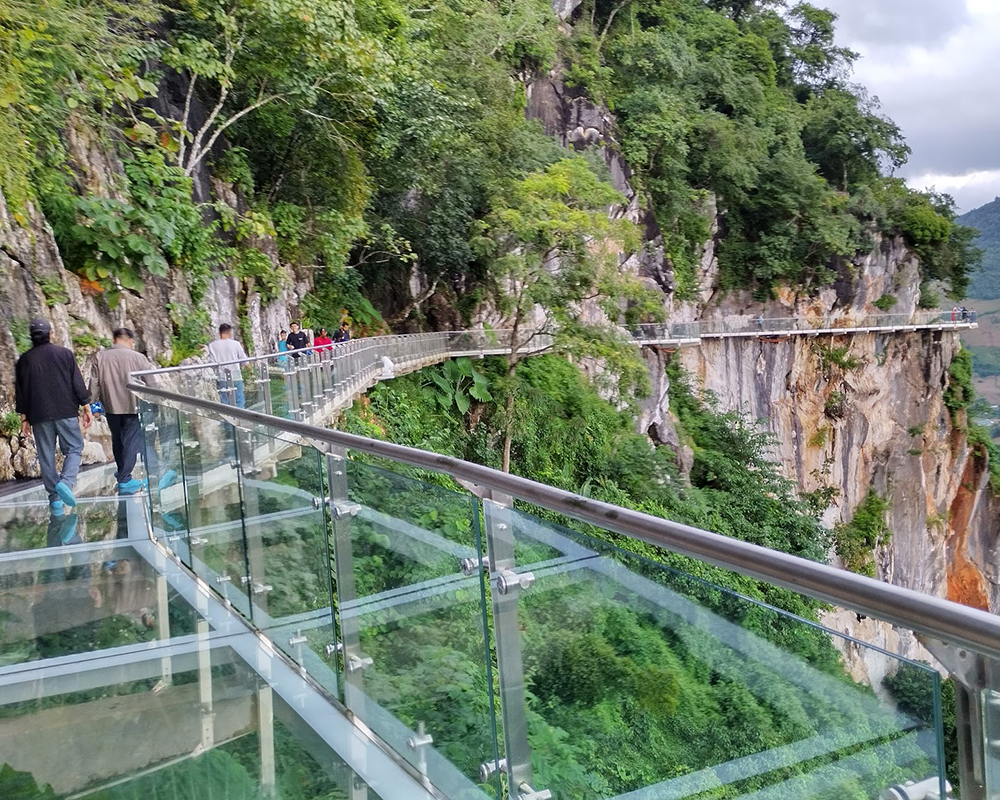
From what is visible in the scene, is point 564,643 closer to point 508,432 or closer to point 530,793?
point 530,793

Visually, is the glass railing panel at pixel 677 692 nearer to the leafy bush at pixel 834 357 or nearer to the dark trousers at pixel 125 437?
the dark trousers at pixel 125 437

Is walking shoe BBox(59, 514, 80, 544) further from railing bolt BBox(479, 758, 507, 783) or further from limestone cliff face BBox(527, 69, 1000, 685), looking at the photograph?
limestone cliff face BBox(527, 69, 1000, 685)

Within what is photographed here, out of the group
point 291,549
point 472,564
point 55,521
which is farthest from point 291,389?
point 472,564

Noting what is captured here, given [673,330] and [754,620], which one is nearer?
[754,620]

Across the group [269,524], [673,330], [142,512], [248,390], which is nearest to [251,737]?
[269,524]

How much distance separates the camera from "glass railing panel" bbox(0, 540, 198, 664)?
3496mm

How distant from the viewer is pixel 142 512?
5.91 m


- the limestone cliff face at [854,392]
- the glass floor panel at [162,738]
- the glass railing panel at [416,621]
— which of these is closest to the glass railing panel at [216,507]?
the glass floor panel at [162,738]

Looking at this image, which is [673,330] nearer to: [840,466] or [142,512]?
[840,466]

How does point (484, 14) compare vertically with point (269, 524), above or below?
above

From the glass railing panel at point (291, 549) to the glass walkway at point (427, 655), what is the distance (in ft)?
0.04

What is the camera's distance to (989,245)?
110625mm

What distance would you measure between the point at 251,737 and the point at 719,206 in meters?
35.6

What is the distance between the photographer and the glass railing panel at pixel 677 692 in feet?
4.06
